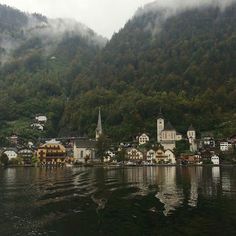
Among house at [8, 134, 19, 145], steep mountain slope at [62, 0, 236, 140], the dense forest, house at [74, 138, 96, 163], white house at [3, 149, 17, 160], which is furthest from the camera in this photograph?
house at [8, 134, 19, 145]

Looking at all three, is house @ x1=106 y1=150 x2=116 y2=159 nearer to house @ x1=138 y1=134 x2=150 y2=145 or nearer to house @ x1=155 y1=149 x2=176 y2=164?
house @ x1=138 y1=134 x2=150 y2=145

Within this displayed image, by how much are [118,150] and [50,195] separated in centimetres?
9208

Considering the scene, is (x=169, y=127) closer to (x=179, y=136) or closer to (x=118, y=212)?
(x=179, y=136)

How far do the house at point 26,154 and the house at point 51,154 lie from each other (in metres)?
3.53

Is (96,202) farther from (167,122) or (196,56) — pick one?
(196,56)

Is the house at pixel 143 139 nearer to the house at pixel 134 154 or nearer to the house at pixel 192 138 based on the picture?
the house at pixel 134 154

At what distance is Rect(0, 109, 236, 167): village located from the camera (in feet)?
387

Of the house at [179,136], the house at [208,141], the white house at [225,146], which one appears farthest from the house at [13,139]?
the white house at [225,146]

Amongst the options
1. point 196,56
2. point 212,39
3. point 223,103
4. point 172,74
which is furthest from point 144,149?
point 212,39

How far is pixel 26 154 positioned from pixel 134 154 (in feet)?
119

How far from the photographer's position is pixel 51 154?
13350 cm

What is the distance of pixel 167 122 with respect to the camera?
13912cm

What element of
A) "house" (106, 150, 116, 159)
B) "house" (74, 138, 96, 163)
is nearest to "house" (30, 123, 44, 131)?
"house" (74, 138, 96, 163)

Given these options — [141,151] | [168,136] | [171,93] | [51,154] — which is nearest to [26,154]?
[51,154]
